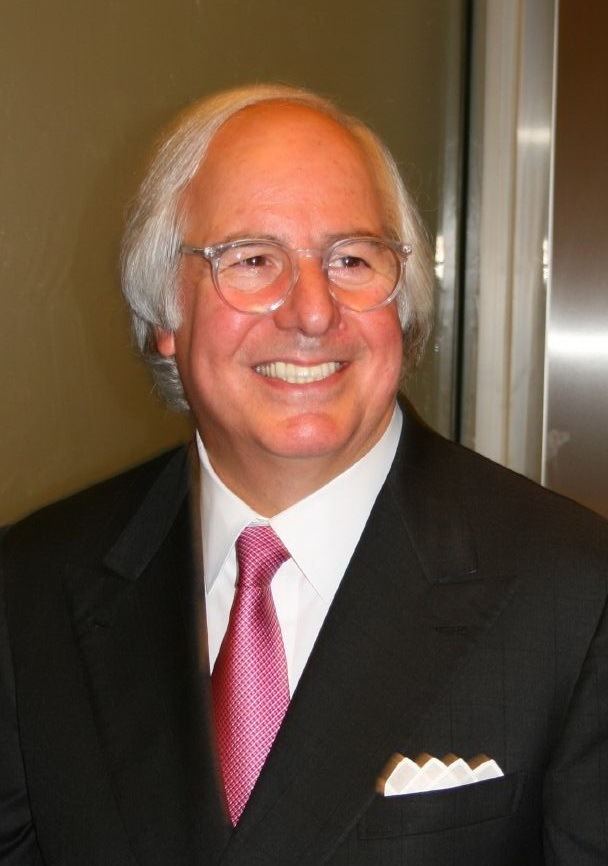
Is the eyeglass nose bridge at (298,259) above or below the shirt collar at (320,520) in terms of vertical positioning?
above

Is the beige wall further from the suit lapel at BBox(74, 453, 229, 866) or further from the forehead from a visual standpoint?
the forehead

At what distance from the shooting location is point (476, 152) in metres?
3.01

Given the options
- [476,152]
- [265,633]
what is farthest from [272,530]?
[476,152]

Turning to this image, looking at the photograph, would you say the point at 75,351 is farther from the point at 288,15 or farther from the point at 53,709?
the point at 288,15

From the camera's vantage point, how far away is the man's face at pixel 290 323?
4.46 feet

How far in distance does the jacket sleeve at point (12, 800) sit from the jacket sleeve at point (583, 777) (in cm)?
63

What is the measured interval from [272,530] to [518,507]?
29 centimetres

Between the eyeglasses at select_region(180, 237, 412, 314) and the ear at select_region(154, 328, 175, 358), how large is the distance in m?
0.14

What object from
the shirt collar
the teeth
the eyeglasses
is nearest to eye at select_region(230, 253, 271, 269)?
the eyeglasses

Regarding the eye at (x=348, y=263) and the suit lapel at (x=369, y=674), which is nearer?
the suit lapel at (x=369, y=674)

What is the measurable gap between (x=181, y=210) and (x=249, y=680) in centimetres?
56

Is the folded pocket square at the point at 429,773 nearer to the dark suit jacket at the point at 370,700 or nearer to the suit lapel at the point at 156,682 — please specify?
the dark suit jacket at the point at 370,700

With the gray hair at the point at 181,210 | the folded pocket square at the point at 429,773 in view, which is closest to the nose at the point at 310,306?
the gray hair at the point at 181,210

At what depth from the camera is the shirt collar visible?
1406 mm
